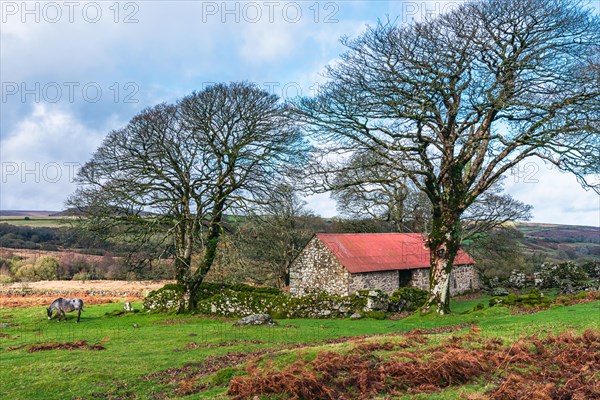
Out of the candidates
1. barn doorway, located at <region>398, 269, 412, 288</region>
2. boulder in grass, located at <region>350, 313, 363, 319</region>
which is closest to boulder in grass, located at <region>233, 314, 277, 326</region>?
boulder in grass, located at <region>350, 313, 363, 319</region>

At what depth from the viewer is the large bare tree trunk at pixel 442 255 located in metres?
19.8

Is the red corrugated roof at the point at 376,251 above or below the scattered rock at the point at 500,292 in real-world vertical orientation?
above

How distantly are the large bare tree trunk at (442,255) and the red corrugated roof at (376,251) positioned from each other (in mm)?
8268

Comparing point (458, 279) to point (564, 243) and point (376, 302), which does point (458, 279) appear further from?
point (564, 243)

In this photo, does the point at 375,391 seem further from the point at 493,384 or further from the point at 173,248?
the point at 173,248

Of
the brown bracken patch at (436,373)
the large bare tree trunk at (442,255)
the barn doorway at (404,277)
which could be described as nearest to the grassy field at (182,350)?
the brown bracken patch at (436,373)

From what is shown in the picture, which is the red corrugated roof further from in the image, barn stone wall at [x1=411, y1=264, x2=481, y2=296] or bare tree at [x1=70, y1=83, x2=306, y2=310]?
bare tree at [x1=70, y1=83, x2=306, y2=310]

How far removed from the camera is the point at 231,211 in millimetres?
24250

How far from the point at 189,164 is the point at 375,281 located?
14.5 m

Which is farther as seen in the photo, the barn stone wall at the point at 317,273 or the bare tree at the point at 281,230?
the barn stone wall at the point at 317,273

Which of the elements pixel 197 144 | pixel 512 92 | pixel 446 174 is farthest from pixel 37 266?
pixel 512 92

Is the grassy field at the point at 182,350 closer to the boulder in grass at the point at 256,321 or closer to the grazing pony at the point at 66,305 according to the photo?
the boulder in grass at the point at 256,321

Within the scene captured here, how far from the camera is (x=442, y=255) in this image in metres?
19.9

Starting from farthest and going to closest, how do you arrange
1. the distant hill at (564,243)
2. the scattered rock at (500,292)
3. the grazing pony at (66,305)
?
1. the distant hill at (564,243)
2. the scattered rock at (500,292)
3. the grazing pony at (66,305)
